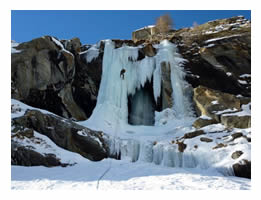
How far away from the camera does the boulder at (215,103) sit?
503 inches

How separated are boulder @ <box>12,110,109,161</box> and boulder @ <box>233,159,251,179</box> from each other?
18.0 ft

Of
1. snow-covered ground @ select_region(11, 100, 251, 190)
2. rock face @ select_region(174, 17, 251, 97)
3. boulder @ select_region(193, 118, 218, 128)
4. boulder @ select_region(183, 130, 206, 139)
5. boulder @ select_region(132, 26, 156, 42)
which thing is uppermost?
boulder @ select_region(132, 26, 156, 42)

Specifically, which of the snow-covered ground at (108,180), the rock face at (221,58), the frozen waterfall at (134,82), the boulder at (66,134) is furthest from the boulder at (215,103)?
the boulder at (66,134)

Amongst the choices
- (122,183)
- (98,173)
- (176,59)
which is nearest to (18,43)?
(176,59)

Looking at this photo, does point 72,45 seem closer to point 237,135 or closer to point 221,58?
point 221,58

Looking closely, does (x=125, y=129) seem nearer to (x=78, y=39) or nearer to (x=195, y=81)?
(x=195, y=81)

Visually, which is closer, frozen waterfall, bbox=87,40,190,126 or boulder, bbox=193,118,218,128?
boulder, bbox=193,118,218,128

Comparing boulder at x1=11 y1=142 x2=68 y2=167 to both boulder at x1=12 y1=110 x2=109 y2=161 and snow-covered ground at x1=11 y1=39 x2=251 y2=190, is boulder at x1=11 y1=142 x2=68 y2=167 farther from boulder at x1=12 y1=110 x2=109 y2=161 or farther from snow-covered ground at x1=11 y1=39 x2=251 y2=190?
boulder at x1=12 y1=110 x2=109 y2=161

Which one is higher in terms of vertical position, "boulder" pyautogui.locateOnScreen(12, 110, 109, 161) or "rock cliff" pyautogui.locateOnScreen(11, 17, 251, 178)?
"rock cliff" pyautogui.locateOnScreen(11, 17, 251, 178)

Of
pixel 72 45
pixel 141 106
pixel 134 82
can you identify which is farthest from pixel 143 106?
pixel 72 45

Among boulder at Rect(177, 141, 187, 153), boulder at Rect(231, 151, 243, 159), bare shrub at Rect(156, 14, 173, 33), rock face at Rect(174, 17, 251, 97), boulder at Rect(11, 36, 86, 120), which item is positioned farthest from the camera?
bare shrub at Rect(156, 14, 173, 33)

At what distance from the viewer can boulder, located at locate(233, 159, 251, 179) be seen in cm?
780

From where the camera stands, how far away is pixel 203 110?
1395cm

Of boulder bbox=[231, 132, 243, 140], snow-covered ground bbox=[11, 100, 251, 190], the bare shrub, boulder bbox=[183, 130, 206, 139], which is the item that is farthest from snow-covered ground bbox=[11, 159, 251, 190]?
the bare shrub
